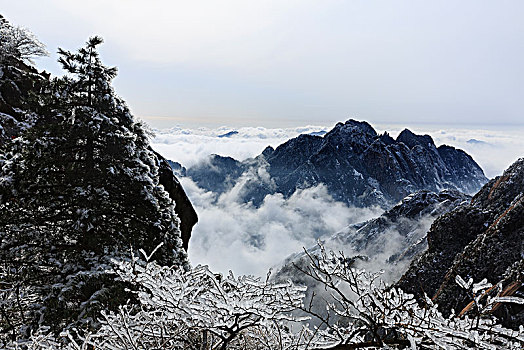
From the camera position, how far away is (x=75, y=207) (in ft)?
23.8

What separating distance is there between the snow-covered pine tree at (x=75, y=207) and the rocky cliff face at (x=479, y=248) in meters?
9.98

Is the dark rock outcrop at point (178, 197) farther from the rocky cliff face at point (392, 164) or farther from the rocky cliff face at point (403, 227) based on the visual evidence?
the rocky cliff face at point (392, 164)

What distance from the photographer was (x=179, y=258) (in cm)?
816

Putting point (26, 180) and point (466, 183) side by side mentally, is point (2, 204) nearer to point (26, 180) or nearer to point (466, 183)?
point (26, 180)

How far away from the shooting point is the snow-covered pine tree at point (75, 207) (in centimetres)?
659

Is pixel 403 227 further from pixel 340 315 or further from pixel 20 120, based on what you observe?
pixel 340 315

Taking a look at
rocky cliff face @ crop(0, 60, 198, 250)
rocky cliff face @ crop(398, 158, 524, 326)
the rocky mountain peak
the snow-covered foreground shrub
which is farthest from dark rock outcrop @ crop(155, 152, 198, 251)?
the rocky mountain peak

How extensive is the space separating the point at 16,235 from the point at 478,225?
74.0 feet

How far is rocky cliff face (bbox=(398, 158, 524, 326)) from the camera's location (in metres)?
13.1

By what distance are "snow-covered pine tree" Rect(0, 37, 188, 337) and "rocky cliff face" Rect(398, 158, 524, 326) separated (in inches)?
393

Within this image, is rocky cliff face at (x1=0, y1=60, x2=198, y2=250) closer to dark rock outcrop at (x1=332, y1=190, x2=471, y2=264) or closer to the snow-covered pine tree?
the snow-covered pine tree

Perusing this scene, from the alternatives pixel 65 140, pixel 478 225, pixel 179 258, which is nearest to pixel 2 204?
pixel 65 140

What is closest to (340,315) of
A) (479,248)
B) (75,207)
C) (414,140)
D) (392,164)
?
(75,207)

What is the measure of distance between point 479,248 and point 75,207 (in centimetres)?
1659
